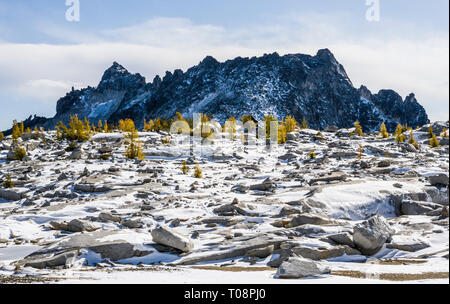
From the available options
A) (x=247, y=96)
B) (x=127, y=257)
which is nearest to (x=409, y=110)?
(x=247, y=96)

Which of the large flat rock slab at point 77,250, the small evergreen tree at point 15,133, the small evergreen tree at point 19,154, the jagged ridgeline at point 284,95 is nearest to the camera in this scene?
the large flat rock slab at point 77,250

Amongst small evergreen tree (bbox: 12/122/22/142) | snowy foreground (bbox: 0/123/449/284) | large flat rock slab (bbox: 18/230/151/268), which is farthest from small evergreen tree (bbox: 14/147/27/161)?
large flat rock slab (bbox: 18/230/151/268)

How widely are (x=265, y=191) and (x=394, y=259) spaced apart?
9390 millimetres

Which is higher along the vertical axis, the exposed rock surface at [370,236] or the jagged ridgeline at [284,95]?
the jagged ridgeline at [284,95]

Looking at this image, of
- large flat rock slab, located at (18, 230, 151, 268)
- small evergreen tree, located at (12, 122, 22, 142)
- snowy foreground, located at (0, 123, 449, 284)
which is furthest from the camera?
small evergreen tree, located at (12, 122, 22, 142)

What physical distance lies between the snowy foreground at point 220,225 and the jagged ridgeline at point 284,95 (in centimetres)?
9112

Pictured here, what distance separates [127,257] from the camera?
917 cm

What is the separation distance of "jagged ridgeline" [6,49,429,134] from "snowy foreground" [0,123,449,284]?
91125 millimetres

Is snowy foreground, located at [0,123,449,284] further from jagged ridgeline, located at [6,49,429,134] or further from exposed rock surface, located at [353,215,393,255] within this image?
jagged ridgeline, located at [6,49,429,134]

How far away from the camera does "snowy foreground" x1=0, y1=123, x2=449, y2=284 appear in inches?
A: 286

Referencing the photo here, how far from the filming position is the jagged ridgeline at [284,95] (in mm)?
121494

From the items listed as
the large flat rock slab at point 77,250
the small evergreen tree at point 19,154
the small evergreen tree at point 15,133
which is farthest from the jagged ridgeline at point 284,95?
the large flat rock slab at point 77,250

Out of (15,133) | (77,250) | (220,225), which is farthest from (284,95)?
(77,250)

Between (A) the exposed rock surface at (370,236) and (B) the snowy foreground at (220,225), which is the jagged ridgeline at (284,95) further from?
(A) the exposed rock surface at (370,236)
